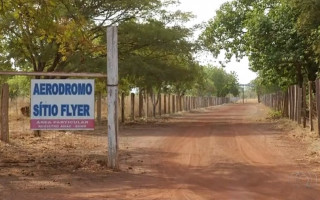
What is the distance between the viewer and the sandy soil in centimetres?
784

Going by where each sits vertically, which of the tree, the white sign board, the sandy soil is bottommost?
the sandy soil

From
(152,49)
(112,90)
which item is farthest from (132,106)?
(112,90)

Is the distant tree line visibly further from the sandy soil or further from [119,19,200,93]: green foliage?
the sandy soil

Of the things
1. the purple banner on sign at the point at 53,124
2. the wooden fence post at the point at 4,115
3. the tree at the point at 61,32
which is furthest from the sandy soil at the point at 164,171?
the tree at the point at 61,32

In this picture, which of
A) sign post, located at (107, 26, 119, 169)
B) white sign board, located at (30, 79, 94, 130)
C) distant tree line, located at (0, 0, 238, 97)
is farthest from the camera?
distant tree line, located at (0, 0, 238, 97)

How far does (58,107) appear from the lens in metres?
10.1

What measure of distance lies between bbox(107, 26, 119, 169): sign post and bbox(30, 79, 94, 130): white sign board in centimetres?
42

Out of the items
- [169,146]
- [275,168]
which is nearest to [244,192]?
[275,168]

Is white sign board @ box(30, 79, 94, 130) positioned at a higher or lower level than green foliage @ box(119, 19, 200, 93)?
lower

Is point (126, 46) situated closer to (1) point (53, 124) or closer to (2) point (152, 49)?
(2) point (152, 49)

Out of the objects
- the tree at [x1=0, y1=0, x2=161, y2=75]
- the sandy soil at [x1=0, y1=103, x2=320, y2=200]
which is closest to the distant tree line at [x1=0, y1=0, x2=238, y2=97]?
the tree at [x1=0, y1=0, x2=161, y2=75]

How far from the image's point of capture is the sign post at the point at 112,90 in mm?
9930

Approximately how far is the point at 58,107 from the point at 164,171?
263 cm

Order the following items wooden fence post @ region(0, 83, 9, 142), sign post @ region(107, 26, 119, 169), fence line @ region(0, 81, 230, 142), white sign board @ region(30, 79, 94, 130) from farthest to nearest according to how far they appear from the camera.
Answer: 1. fence line @ region(0, 81, 230, 142)
2. wooden fence post @ region(0, 83, 9, 142)
3. white sign board @ region(30, 79, 94, 130)
4. sign post @ region(107, 26, 119, 169)
